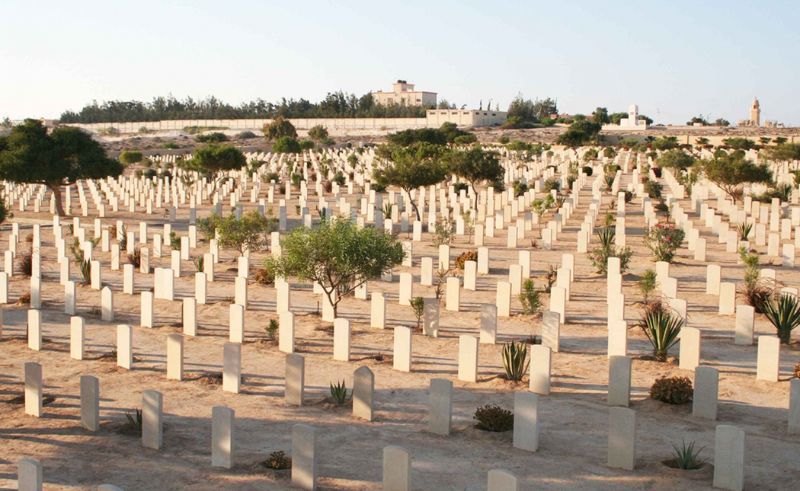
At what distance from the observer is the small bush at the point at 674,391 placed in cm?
1118

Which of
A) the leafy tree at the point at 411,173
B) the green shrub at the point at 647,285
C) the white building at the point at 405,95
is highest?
the white building at the point at 405,95

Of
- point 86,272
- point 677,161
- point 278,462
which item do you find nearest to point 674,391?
point 278,462

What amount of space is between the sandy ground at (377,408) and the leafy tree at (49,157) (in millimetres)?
14290

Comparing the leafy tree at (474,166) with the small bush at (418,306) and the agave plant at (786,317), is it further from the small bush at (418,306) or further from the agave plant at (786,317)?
the agave plant at (786,317)

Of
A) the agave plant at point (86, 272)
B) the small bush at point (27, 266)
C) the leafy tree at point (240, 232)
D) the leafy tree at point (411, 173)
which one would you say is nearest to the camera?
the agave plant at point (86, 272)

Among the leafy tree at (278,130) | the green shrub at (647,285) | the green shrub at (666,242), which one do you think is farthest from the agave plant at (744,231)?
the leafy tree at (278,130)

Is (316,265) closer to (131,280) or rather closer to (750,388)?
(131,280)

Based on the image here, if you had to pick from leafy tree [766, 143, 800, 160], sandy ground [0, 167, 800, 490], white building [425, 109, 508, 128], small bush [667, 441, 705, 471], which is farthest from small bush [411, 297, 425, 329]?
white building [425, 109, 508, 128]

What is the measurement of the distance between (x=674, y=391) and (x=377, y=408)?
357 centimetres

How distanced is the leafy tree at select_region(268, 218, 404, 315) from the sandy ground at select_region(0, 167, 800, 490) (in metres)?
0.95

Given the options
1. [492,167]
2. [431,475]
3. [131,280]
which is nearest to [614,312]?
[431,475]

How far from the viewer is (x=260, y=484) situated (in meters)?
8.86

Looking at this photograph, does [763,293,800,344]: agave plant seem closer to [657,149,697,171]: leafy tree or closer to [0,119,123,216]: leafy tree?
[0,119,123,216]: leafy tree

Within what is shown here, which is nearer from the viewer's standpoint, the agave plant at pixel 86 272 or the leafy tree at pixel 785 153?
the agave plant at pixel 86 272
